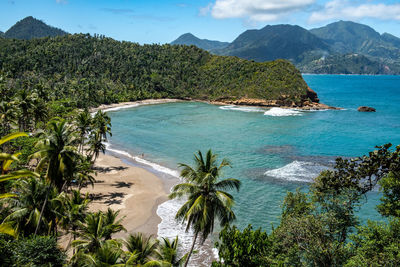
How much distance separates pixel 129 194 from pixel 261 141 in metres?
40.2

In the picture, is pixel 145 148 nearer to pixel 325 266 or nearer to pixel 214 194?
pixel 214 194

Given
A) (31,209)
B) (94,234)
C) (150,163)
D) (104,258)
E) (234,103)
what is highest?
(234,103)

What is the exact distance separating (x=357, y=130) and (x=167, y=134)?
55919 mm

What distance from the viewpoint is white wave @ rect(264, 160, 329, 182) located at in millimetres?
45062

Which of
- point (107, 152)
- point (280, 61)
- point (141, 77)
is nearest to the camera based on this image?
point (107, 152)

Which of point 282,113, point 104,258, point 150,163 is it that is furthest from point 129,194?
point 282,113

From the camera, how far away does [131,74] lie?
17838 centimetres

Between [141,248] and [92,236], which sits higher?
[92,236]

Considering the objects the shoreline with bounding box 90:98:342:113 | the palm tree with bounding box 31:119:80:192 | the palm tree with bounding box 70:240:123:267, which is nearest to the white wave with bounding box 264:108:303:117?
the shoreline with bounding box 90:98:342:113

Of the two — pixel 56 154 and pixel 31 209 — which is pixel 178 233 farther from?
pixel 56 154

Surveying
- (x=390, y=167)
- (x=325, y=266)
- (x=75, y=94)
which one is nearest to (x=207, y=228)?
(x=325, y=266)

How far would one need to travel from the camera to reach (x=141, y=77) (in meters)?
175

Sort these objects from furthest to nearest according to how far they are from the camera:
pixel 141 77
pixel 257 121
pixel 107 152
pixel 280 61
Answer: pixel 141 77
pixel 280 61
pixel 257 121
pixel 107 152

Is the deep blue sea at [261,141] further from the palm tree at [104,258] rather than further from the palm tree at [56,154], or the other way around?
the palm tree at [56,154]
